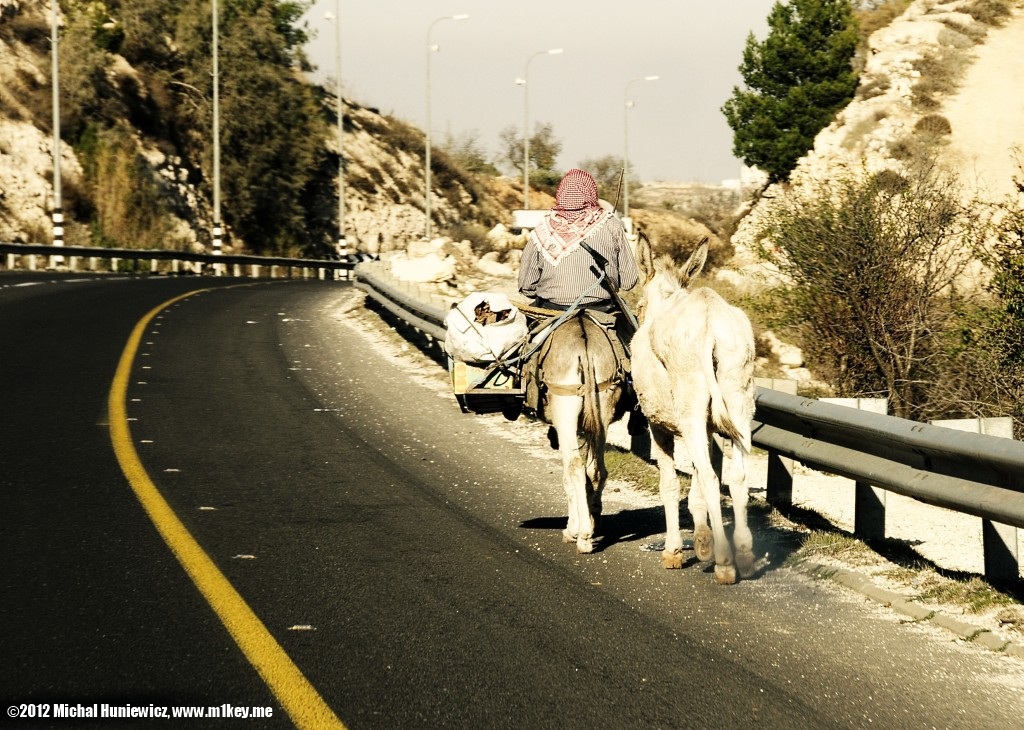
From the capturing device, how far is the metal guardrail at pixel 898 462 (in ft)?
21.4

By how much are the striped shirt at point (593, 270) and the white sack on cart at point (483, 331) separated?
0.97 ft

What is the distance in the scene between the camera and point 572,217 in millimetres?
8391

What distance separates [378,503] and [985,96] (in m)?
50.0

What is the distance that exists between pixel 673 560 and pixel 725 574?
17.7 inches

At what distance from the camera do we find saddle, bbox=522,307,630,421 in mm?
8055

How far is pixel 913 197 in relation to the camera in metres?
22.0

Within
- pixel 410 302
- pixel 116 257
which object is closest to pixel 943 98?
pixel 116 257

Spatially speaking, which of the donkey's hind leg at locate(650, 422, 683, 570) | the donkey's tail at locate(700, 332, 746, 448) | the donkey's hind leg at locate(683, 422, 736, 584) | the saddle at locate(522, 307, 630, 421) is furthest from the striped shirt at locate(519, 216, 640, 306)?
the donkey's hind leg at locate(683, 422, 736, 584)

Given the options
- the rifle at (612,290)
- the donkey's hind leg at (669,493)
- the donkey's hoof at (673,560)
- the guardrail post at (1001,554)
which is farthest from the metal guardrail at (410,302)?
the guardrail post at (1001,554)

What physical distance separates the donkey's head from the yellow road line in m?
3.02

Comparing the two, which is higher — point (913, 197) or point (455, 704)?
point (913, 197)

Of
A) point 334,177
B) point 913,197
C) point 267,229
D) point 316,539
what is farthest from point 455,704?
point 334,177

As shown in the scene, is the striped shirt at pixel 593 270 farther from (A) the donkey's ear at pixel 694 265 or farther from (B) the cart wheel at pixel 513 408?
(B) the cart wheel at pixel 513 408

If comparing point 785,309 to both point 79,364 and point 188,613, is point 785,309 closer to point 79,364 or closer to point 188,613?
point 79,364
